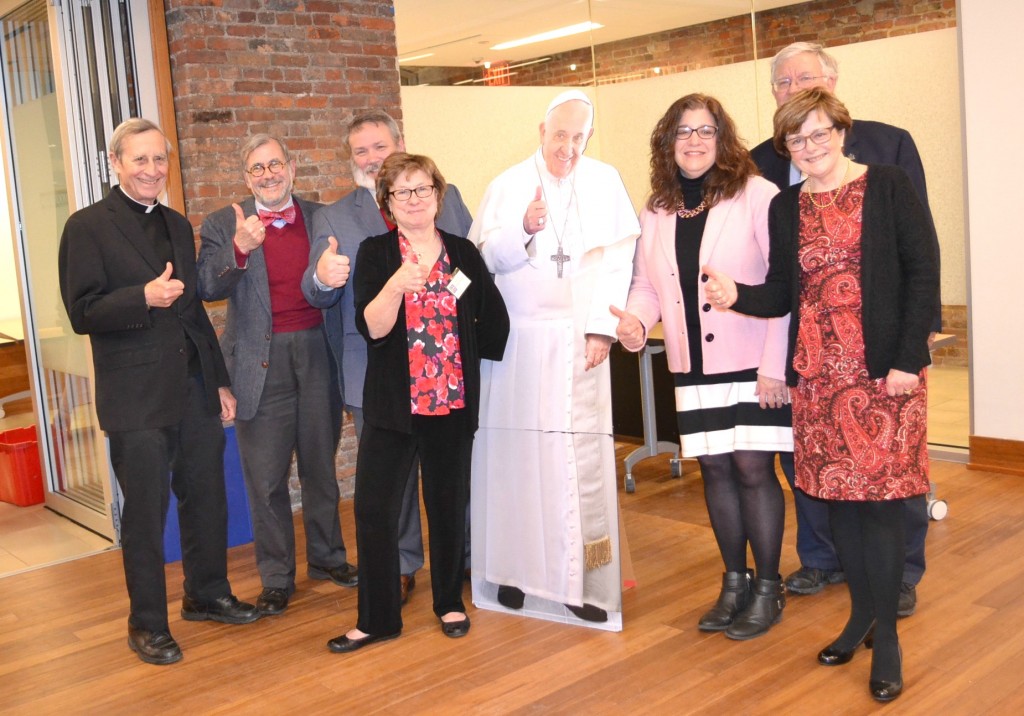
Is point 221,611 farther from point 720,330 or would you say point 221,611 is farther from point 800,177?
point 800,177

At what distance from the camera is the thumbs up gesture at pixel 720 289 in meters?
2.95

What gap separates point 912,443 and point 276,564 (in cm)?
236

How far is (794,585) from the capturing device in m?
3.73

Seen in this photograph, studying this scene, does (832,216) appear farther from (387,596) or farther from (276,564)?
(276,564)

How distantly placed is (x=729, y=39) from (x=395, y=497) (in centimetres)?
438

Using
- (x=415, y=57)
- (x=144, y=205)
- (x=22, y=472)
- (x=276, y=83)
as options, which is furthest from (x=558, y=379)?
(x=22, y=472)

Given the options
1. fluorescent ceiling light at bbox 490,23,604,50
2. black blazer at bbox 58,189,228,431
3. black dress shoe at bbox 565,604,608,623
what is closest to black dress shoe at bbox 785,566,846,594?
black dress shoe at bbox 565,604,608,623

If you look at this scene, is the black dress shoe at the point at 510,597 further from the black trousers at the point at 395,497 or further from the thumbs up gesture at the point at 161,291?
the thumbs up gesture at the point at 161,291

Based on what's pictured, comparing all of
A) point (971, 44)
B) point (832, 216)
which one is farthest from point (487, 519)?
point (971, 44)

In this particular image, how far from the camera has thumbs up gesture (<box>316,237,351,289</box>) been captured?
3289 millimetres

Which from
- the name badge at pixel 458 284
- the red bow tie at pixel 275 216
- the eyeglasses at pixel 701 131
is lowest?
the name badge at pixel 458 284

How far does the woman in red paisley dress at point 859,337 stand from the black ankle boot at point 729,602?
1.71 ft

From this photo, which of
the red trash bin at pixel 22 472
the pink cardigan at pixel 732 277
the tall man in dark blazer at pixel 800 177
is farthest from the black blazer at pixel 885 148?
the red trash bin at pixel 22 472

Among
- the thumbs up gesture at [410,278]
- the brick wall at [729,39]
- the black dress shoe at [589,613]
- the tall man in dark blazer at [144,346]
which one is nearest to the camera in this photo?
the thumbs up gesture at [410,278]
